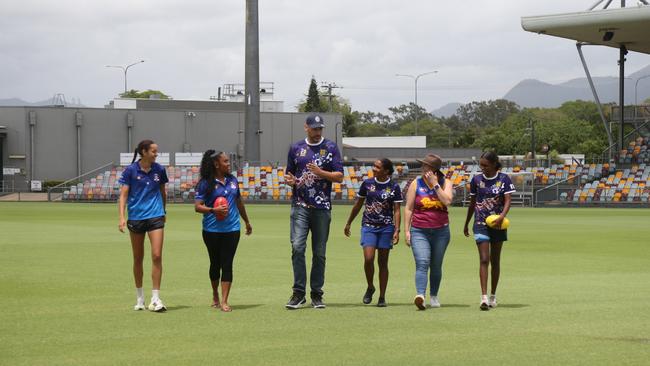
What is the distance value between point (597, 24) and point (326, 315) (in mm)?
45282

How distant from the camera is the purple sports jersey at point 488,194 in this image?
43.0 ft

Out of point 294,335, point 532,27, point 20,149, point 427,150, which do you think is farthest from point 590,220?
point 427,150

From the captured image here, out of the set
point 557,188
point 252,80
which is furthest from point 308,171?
point 252,80

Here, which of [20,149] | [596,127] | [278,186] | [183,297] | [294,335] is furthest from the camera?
[596,127]

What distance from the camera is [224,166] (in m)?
12.8

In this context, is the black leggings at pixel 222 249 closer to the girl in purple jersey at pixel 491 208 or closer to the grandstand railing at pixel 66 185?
the girl in purple jersey at pixel 491 208

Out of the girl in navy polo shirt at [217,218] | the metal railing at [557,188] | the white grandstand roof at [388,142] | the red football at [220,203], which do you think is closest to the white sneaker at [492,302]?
the girl in navy polo shirt at [217,218]

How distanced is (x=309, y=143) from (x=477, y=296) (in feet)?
10.3

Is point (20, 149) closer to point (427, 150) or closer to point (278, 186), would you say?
point (278, 186)

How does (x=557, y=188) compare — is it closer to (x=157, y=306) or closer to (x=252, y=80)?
(x=252, y=80)

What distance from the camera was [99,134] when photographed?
82.8 metres

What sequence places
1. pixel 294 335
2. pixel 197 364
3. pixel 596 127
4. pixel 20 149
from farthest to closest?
1. pixel 596 127
2. pixel 20 149
3. pixel 294 335
4. pixel 197 364

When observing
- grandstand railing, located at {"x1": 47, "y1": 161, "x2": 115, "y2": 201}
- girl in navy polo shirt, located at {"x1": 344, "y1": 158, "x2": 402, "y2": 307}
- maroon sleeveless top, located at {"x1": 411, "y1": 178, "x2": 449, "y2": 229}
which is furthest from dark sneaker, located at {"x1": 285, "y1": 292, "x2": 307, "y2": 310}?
grandstand railing, located at {"x1": 47, "y1": 161, "x2": 115, "y2": 201}

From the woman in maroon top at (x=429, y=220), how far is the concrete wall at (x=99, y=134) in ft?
231
